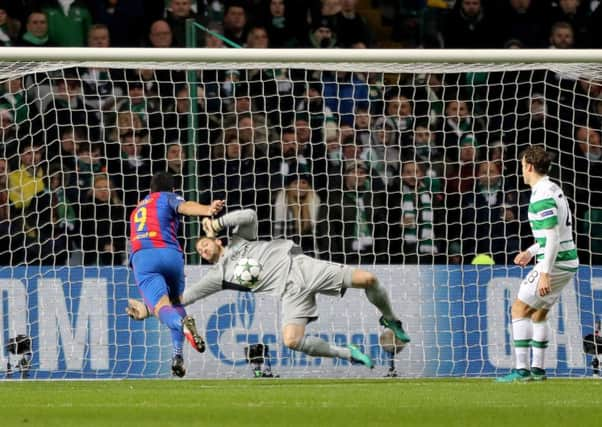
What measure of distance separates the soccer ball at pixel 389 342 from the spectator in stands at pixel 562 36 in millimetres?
4452

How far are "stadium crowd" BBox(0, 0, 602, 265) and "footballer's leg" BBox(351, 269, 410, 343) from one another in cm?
102

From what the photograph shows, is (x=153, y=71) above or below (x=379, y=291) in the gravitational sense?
above

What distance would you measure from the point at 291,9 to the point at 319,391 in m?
6.46

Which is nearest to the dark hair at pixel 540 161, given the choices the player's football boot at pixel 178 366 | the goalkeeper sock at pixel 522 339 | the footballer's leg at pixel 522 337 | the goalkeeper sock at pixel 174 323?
the footballer's leg at pixel 522 337

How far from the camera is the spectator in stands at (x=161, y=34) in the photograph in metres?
14.5

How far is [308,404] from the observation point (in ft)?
29.6

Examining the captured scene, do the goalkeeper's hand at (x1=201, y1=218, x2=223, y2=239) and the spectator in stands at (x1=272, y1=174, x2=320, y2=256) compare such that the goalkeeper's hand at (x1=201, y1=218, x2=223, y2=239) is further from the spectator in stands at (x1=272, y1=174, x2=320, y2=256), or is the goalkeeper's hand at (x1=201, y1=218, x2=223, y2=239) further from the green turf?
the spectator in stands at (x1=272, y1=174, x2=320, y2=256)

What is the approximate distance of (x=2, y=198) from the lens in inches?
519

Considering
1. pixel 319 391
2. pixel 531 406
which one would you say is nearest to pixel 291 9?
pixel 319 391

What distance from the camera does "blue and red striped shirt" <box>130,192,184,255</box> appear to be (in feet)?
40.7

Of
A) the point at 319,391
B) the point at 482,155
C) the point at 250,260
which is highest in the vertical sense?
the point at 482,155

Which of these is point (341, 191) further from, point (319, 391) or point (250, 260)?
point (319, 391)

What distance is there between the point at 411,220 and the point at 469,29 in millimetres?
3377

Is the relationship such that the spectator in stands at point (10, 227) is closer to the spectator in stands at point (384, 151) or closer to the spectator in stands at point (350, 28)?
the spectator in stands at point (384, 151)
